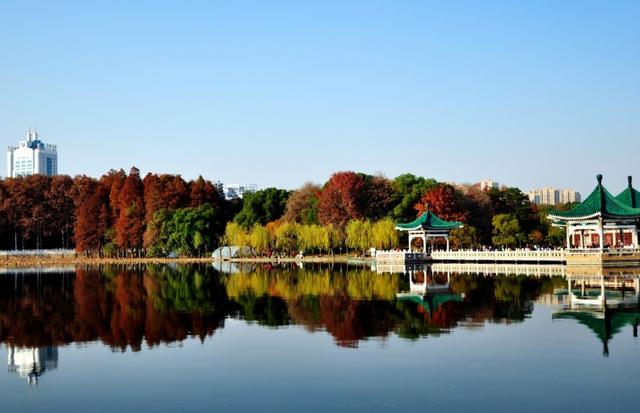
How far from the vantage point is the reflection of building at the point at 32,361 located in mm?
15055

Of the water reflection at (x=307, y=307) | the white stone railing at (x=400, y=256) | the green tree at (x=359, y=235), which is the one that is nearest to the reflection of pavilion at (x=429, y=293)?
the water reflection at (x=307, y=307)

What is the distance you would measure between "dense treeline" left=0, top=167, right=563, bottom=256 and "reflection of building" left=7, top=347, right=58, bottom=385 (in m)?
50.1

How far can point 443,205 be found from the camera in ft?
221

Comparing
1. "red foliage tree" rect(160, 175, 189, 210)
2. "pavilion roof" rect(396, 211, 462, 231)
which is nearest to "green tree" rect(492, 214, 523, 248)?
"pavilion roof" rect(396, 211, 462, 231)

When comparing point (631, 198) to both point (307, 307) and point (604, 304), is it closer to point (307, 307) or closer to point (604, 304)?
point (604, 304)

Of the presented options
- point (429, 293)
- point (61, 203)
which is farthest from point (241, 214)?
point (429, 293)

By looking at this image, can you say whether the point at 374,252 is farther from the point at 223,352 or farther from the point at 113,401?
the point at 113,401

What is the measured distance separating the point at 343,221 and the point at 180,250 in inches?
732

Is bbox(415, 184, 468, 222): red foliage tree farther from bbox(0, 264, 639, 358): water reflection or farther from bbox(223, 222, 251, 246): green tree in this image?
bbox(0, 264, 639, 358): water reflection

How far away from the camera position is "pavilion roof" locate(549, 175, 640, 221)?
45531 mm

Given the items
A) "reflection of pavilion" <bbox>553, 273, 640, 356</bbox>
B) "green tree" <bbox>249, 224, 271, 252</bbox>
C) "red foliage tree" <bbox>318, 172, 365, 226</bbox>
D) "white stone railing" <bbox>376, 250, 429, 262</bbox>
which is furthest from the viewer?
"green tree" <bbox>249, 224, 271, 252</bbox>

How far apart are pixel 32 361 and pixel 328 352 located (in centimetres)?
641

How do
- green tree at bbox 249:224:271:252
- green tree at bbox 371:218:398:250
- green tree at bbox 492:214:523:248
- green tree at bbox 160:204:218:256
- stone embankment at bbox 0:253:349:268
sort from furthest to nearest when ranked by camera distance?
green tree at bbox 160:204:218:256 → green tree at bbox 249:224:271:252 → stone embankment at bbox 0:253:349:268 → green tree at bbox 371:218:398:250 → green tree at bbox 492:214:523:248

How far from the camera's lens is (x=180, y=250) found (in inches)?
3137
